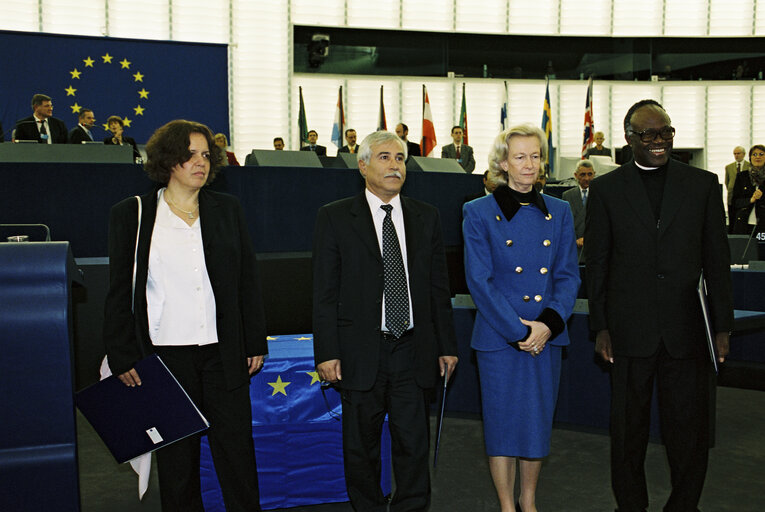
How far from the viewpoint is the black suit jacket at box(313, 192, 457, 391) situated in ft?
7.80

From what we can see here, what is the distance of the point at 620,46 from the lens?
48.7ft

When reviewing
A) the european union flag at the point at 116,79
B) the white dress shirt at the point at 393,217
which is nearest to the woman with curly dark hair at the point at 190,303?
the white dress shirt at the point at 393,217

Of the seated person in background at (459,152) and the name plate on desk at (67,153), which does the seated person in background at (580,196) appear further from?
the name plate on desk at (67,153)

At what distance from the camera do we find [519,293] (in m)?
2.49

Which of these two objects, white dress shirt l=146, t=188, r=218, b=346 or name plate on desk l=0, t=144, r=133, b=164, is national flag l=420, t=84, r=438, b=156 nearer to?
name plate on desk l=0, t=144, r=133, b=164

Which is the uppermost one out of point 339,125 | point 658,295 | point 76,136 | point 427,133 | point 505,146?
point 339,125

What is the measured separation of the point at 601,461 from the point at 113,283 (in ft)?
8.23

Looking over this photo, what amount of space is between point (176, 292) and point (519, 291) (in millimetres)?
1170

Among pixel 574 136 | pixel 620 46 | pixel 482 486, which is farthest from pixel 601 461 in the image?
pixel 620 46

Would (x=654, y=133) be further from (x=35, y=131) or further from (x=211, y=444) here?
(x=35, y=131)

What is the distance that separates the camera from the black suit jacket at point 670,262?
2393mm

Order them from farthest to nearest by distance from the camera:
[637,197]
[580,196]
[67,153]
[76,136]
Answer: [76,136]
[580,196]
[67,153]
[637,197]

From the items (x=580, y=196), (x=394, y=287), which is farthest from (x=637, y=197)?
(x=580, y=196)

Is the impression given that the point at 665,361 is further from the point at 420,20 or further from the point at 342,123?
the point at 420,20
